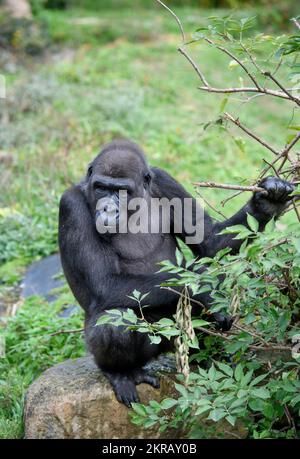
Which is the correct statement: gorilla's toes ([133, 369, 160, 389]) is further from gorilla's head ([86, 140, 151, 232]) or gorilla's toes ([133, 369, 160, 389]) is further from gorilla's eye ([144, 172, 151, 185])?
gorilla's eye ([144, 172, 151, 185])

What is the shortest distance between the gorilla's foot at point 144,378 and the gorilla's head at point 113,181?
0.78 m

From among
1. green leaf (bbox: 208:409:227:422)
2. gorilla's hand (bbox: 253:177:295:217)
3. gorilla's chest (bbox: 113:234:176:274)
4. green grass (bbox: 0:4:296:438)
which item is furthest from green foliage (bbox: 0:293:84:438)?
gorilla's hand (bbox: 253:177:295:217)

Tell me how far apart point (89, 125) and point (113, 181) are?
5671 mm

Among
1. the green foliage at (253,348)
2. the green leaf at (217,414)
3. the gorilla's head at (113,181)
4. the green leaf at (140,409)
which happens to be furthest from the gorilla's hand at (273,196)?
the green leaf at (140,409)

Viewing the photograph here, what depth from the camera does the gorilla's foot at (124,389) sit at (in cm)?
419

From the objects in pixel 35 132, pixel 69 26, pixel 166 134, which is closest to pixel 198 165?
pixel 166 134

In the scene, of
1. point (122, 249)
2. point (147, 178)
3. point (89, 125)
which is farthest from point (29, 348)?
point (89, 125)

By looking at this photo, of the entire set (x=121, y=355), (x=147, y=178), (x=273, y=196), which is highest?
(x=273, y=196)

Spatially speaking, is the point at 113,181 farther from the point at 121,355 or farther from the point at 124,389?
the point at 124,389

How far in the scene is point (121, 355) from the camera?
14.0ft

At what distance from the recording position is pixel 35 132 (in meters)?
9.80
